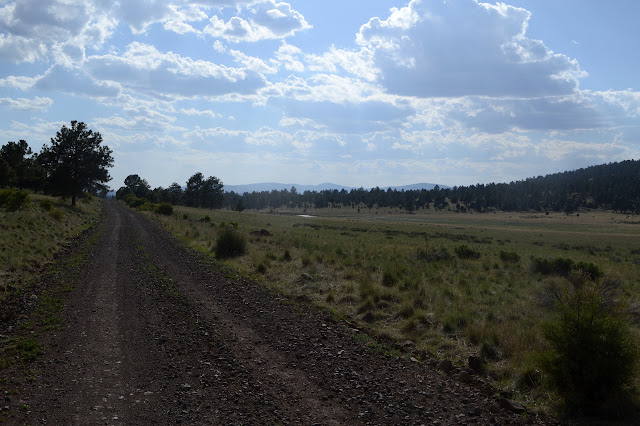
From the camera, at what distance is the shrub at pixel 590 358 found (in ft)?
18.8

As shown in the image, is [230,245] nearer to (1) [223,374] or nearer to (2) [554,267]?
(1) [223,374]

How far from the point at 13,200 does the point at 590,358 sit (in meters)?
34.4

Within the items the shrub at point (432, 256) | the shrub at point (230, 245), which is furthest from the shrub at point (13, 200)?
the shrub at point (432, 256)

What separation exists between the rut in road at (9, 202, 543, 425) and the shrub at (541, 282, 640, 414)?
2.39 ft

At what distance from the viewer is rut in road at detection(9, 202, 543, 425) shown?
5.57m

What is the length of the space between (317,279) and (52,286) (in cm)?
834

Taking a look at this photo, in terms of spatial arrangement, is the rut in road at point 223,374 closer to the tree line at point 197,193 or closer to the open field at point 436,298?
the open field at point 436,298

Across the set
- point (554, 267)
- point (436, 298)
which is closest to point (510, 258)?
point (554, 267)

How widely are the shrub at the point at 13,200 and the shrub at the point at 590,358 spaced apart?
3253cm

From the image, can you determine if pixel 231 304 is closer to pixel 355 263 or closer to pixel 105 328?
pixel 105 328

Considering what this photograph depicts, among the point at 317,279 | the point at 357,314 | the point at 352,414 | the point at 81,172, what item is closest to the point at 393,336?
the point at 357,314

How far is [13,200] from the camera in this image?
29594mm

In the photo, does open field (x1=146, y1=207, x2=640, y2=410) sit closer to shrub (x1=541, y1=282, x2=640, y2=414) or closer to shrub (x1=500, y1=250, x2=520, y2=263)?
shrub (x1=541, y1=282, x2=640, y2=414)

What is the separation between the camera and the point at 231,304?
11445mm
